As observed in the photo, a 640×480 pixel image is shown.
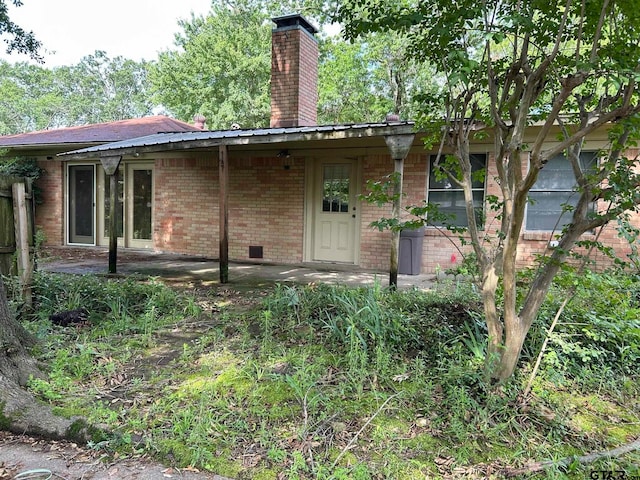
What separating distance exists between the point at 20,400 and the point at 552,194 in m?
7.84

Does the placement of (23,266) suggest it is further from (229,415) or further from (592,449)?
(592,449)

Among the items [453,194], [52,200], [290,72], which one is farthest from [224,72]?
[453,194]

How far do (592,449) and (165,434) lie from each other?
2357 millimetres

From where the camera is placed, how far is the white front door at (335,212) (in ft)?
28.8

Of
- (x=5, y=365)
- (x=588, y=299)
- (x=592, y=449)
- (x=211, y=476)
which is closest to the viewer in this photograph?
(x=211, y=476)

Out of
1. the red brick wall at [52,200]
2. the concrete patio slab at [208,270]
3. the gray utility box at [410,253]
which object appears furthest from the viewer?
the red brick wall at [52,200]

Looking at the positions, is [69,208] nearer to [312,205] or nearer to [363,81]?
[312,205]

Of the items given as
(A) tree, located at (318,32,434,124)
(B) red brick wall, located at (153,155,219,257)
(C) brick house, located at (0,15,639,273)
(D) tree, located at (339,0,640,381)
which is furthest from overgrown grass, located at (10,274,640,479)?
(A) tree, located at (318,32,434,124)

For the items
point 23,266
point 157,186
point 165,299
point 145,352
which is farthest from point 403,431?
point 157,186

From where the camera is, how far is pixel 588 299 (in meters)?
3.91

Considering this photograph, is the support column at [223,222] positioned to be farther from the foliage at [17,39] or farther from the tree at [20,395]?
the foliage at [17,39]

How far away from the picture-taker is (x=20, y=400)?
264 cm

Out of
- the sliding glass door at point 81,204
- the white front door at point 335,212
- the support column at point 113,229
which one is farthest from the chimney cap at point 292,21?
the sliding glass door at point 81,204

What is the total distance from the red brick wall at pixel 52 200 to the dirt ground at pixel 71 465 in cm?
1051
